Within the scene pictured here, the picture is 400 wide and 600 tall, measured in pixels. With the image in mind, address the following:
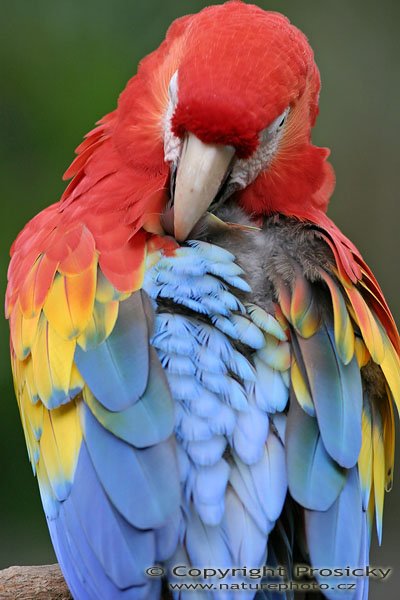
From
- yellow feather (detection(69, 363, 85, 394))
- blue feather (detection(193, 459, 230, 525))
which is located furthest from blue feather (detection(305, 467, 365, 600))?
yellow feather (detection(69, 363, 85, 394))

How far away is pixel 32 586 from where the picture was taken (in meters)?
1.39

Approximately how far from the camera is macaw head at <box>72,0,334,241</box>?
4.20 feet

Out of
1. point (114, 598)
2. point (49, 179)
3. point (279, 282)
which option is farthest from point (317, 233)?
point (49, 179)

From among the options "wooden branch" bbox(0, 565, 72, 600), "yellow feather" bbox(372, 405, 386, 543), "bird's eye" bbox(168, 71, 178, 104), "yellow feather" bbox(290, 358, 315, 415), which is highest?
"bird's eye" bbox(168, 71, 178, 104)

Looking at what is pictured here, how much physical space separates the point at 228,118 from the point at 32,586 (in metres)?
0.73

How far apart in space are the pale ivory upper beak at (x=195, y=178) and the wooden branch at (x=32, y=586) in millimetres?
546

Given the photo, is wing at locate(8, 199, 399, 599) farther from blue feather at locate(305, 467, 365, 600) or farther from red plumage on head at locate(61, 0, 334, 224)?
red plumage on head at locate(61, 0, 334, 224)

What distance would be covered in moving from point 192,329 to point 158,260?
126 mm

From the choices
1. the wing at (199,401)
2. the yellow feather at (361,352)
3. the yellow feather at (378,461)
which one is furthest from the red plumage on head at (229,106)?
the yellow feather at (378,461)

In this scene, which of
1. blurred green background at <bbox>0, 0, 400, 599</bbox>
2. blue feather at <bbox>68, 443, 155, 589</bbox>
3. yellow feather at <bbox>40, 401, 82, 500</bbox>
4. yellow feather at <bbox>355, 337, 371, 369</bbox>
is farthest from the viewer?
blurred green background at <bbox>0, 0, 400, 599</bbox>

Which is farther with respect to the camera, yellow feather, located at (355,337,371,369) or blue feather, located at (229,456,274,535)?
yellow feather, located at (355,337,371,369)

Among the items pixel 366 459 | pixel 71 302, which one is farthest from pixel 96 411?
pixel 366 459

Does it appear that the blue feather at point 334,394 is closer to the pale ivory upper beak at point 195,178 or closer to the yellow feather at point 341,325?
the yellow feather at point 341,325

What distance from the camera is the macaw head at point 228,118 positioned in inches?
50.4
